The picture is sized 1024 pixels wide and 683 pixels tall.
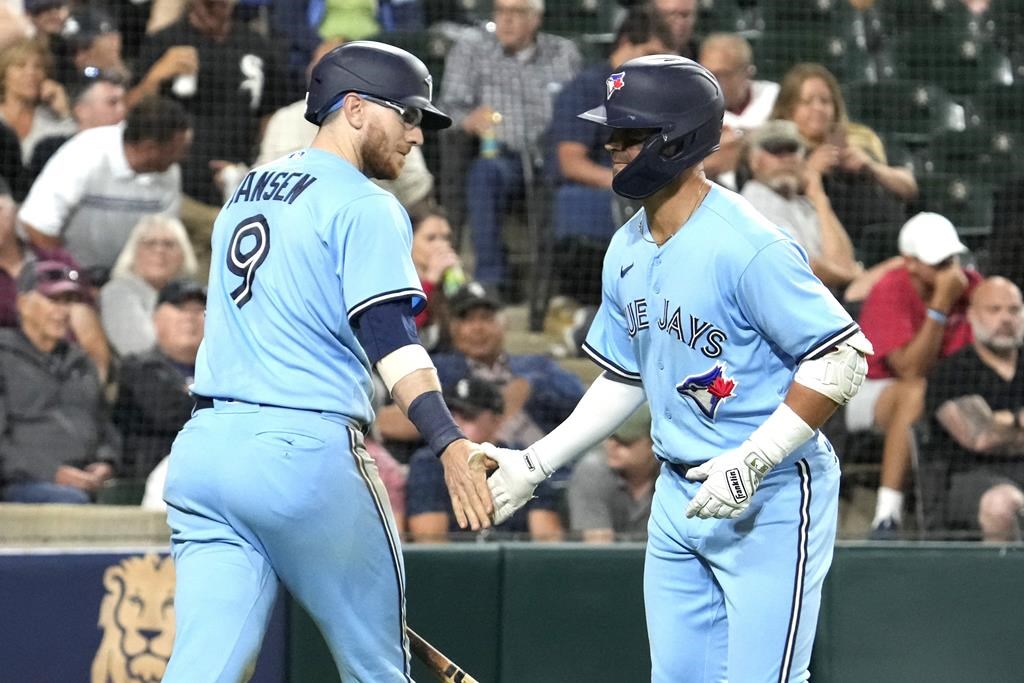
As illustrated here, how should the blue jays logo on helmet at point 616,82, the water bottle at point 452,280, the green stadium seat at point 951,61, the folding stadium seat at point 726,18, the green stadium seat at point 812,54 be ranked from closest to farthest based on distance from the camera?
the blue jays logo on helmet at point 616,82 → the water bottle at point 452,280 → the green stadium seat at point 812,54 → the folding stadium seat at point 726,18 → the green stadium seat at point 951,61

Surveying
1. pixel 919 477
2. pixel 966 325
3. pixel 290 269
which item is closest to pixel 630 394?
pixel 290 269

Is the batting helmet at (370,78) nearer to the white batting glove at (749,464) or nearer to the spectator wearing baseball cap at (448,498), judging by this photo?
the white batting glove at (749,464)

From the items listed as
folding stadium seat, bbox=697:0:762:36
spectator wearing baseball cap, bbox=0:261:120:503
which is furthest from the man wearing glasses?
spectator wearing baseball cap, bbox=0:261:120:503

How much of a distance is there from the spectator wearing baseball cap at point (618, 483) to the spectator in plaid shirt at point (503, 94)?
156cm

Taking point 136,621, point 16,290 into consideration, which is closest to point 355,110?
point 136,621

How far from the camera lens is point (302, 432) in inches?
127

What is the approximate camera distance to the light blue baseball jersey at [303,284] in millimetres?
3223

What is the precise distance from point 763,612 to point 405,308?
0.98 meters

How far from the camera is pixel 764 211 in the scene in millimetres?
6488

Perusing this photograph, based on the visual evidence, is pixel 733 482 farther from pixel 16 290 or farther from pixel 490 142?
pixel 490 142

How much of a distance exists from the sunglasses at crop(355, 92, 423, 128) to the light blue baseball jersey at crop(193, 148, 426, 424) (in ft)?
0.62

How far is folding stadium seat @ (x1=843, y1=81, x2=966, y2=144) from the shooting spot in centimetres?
768

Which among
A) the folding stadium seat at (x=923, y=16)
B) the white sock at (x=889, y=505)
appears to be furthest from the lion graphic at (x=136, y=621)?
the folding stadium seat at (x=923, y=16)

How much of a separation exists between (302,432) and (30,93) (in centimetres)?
405
